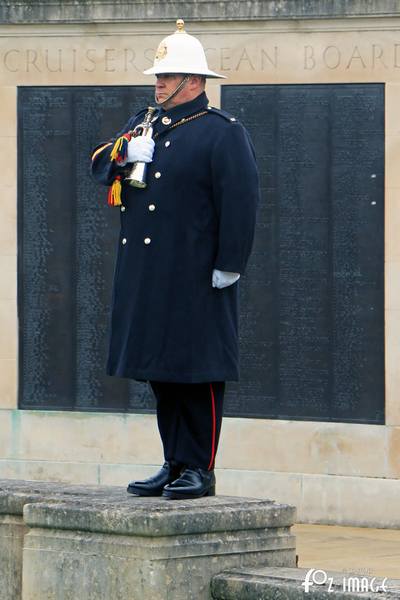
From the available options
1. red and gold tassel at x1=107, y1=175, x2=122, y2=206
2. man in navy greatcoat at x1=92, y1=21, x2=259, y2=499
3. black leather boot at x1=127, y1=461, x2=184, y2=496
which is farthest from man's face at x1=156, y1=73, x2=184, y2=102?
black leather boot at x1=127, y1=461, x2=184, y2=496

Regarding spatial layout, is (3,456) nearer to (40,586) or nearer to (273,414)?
(273,414)

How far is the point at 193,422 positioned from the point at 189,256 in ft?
2.28

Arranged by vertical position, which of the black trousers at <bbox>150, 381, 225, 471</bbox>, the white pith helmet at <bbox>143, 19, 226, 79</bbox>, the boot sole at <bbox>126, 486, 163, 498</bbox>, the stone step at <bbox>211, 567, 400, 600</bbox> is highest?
the white pith helmet at <bbox>143, 19, 226, 79</bbox>

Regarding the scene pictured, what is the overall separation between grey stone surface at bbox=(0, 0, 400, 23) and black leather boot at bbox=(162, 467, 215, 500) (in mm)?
5439

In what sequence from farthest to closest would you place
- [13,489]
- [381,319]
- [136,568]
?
[381,319]
[13,489]
[136,568]

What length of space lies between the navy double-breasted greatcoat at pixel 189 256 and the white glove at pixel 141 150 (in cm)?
5

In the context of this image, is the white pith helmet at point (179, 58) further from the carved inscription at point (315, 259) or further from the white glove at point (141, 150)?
the carved inscription at point (315, 259)

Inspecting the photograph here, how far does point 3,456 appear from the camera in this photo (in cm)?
1259

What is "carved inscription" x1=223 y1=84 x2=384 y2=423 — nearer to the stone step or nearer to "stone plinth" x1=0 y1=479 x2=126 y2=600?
"stone plinth" x1=0 y1=479 x2=126 y2=600

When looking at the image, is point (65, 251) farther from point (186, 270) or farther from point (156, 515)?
point (156, 515)

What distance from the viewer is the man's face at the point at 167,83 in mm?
7344

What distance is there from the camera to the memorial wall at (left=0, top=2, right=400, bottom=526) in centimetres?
1189

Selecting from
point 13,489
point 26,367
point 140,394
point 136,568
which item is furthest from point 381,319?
point 136,568

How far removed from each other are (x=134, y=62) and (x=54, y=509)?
19.7 ft
